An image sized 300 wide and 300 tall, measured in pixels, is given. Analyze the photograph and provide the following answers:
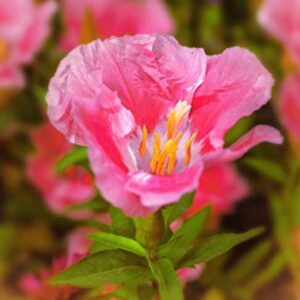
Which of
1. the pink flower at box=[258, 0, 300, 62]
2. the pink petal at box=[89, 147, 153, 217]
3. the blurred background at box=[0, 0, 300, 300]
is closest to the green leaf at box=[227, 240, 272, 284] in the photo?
the blurred background at box=[0, 0, 300, 300]

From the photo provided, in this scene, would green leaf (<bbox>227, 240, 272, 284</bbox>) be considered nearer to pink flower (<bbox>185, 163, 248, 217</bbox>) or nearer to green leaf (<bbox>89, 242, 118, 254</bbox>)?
pink flower (<bbox>185, 163, 248, 217</bbox>)

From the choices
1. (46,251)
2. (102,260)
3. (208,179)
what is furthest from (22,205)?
(102,260)

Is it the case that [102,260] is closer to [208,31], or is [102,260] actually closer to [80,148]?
[80,148]

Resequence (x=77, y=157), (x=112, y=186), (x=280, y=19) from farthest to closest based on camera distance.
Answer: (x=280, y=19)
(x=77, y=157)
(x=112, y=186)

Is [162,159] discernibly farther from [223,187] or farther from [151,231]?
[223,187]

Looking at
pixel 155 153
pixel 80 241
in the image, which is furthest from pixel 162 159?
pixel 80 241

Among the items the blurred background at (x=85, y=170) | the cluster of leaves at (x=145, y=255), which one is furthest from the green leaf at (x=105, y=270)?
the blurred background at (x=85, y=170)
